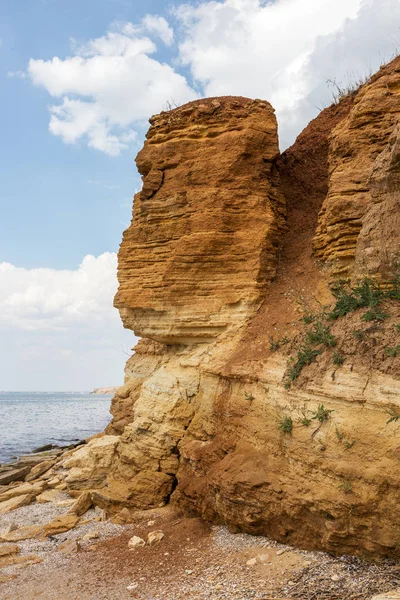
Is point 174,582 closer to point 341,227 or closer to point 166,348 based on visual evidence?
point 166,348

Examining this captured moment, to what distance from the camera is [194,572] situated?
6965 mm

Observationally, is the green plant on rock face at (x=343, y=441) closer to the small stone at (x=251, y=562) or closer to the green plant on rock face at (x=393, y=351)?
the green plant on rock face at (x=393, y=351)

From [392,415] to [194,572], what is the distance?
145 inches

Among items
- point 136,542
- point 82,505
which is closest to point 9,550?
point 82,505

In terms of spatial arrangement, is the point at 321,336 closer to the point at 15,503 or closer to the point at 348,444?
the point at 348,444

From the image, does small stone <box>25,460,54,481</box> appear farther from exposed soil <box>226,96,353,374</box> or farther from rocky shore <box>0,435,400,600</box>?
exposed soil <box>226,96,353,374</box>

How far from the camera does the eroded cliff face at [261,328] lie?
6.46 m

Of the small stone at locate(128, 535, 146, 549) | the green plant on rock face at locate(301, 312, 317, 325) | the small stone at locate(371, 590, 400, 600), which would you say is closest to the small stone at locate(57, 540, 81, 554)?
the small stone at locate(128, 535, 146, 549)

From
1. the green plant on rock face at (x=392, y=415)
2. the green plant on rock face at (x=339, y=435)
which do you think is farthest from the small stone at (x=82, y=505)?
the green plant on rock face at (x=392, y=415)

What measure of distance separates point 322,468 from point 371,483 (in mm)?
743

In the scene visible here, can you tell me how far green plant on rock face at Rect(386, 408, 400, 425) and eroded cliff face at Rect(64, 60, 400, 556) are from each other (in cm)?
2

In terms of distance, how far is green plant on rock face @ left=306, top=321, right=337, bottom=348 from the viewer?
7416 millimetres

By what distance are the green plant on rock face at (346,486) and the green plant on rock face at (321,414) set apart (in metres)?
0.88

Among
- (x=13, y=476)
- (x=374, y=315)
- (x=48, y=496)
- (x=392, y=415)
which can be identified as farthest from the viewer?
(x=13, y=476)
